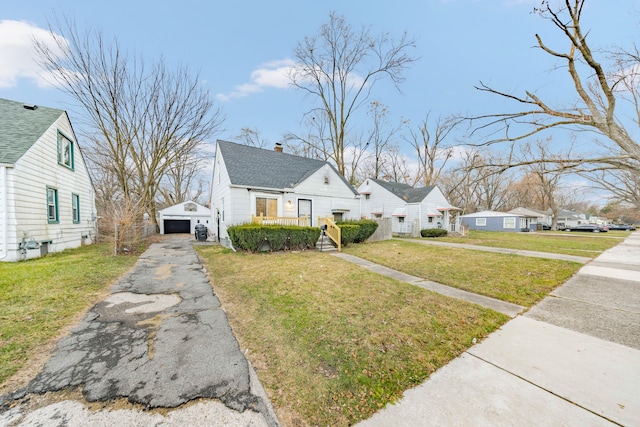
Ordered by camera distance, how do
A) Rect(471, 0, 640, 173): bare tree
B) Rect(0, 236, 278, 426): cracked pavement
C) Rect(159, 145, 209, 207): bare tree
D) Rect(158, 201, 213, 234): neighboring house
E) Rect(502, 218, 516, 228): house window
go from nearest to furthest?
1. Rect(0, 236, 278, 426): cracked pavement
2. Rect(471, 0, 640, 173): bare tree
3. Rect(158, 201, 213, 234): neighboring house
4. Rect(502, 218, 516, 228): house window
5. Rect(159, 145, 209, 207): bare tree

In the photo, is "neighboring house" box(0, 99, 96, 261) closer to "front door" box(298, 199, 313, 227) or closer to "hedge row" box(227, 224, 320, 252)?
"hedge row" box(227, 224, 320, 252)

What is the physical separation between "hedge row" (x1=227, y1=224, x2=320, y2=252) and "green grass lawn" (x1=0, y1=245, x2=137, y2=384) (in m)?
3.84

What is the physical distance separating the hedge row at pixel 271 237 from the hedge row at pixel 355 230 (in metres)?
1.93

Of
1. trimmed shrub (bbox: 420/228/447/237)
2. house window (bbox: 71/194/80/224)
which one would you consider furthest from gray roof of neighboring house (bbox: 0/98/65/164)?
trimmed shrub (bbox: 420/228/447/237)

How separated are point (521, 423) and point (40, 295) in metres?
7.50

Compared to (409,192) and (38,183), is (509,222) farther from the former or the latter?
(38,183)

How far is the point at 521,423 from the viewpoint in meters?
1.79

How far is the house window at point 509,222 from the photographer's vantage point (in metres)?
29.1

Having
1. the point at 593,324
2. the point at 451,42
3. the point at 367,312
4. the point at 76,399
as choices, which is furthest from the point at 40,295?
the point at 451,42

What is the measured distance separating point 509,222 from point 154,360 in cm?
3697

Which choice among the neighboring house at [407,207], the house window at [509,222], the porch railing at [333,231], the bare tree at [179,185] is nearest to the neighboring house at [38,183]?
the porch railing at [333,231]

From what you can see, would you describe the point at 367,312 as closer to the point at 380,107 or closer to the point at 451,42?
the point at 451,42

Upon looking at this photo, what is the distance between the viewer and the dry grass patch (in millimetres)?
2135

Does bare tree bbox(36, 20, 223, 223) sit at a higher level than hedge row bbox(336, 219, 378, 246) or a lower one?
higher
